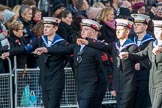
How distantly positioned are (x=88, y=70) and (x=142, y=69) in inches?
38.9

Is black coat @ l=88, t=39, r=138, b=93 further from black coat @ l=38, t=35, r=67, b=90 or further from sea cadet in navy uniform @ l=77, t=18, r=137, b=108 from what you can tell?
black coat @ l=38, t=35, r=67, b=90

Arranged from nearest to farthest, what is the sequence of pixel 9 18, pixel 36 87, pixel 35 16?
pixel 36 87 → pixel 9 18 → pixel 35 16

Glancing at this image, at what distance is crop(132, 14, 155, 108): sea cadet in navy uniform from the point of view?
13.1 m

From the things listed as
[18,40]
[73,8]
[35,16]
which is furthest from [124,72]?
[73,8]

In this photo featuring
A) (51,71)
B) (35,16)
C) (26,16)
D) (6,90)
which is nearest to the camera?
(51,71)

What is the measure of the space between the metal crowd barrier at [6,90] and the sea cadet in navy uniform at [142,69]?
2.30m

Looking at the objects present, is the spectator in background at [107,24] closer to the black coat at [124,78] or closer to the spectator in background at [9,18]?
the spectator in background at [9,18]

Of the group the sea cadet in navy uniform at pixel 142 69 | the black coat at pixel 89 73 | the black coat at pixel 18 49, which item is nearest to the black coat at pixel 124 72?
the black coat at pixel 89 73

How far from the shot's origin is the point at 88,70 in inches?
510

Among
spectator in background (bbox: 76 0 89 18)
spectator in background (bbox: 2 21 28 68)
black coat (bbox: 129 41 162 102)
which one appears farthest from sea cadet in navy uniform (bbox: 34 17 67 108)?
spectator in background (bbox: 76 0 89 18)

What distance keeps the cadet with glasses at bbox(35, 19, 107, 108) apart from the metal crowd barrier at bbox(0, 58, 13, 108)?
1.19 m

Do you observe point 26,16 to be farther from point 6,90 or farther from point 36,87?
point 6,90

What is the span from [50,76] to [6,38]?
1.40m

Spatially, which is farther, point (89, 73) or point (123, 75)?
point (89, 73)
